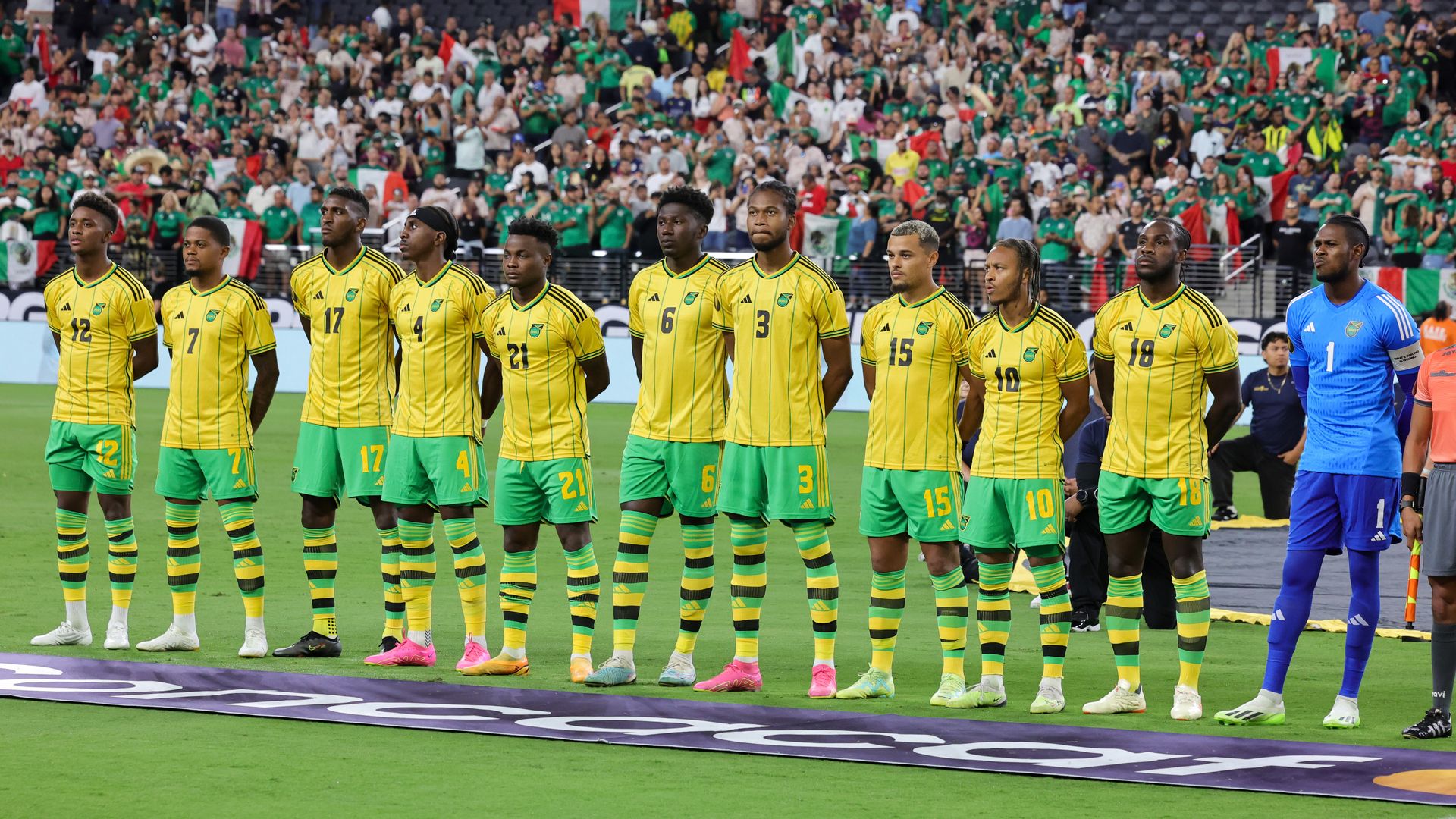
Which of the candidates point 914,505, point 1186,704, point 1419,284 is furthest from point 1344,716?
point 1419,284

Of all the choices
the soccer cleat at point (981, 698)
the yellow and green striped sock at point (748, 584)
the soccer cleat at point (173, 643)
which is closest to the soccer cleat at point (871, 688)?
the soccer cleat at point (981, 698)

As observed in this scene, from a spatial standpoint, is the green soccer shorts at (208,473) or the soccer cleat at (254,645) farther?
the green soccer shorts at (208,473)

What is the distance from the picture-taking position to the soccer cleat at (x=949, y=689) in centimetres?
863

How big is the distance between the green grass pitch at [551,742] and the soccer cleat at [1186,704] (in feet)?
0.26

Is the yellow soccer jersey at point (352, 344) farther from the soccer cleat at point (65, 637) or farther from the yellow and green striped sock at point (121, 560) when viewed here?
the soccer cleat at point (65, 637)

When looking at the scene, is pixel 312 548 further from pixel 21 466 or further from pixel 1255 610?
pixel 21 466

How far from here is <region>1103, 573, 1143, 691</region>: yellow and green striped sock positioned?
853 cm

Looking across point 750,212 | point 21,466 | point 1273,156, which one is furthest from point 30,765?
point 1273,156

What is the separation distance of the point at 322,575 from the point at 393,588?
14.6 inches

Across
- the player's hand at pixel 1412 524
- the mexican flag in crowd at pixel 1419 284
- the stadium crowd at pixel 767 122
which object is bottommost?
the player's hand at pixel 1412 524

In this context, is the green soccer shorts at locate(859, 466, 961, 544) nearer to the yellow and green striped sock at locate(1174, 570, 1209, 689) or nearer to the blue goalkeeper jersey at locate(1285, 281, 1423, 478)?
the yellow and green striped sock at locate(1174, 570, 1209, 689)

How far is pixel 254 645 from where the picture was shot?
9.71m

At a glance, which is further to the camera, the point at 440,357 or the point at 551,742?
the point at 440,357

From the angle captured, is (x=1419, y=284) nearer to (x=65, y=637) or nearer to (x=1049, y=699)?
(x=1049, y=699)
